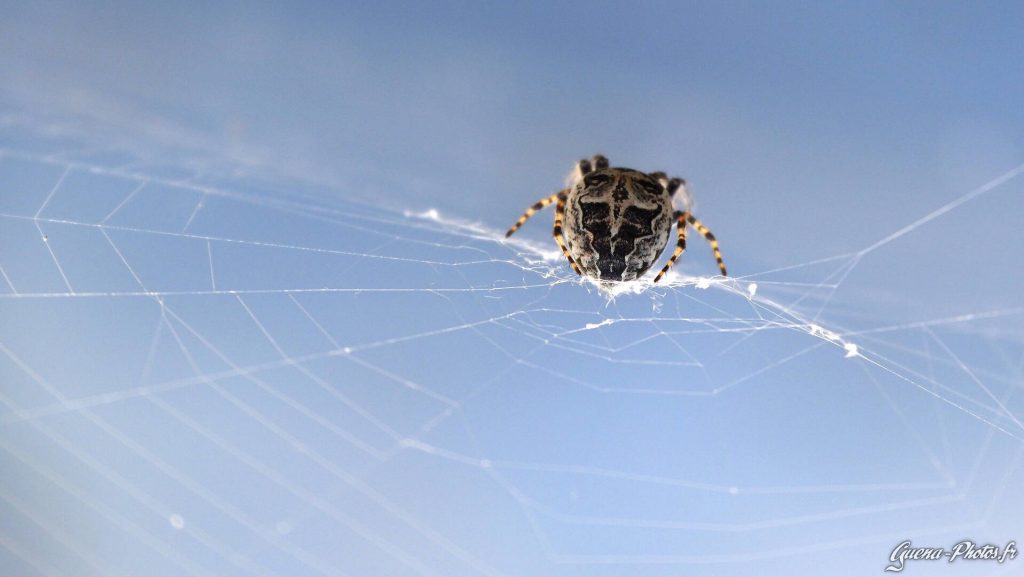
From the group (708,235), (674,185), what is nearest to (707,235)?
(708,235)

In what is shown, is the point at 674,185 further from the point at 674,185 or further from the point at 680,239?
the point at 680,239

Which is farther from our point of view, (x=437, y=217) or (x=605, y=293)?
(x=437, y=217)

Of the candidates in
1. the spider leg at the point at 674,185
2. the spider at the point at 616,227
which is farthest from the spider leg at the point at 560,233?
the spider leg at the point at 674,185

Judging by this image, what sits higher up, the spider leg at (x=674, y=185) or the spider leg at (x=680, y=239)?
the spider leg at (x=674, y=185)

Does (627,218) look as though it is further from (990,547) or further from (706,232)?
(990,547)

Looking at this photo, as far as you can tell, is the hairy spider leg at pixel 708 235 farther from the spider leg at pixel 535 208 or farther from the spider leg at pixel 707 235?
the spider leg at pixel 535 208

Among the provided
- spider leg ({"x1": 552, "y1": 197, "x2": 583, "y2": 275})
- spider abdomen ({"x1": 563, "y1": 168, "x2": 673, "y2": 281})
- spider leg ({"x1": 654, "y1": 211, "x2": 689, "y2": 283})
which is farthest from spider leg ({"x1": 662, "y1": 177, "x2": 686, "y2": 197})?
spider leg ({"x1": 552, "y1": 197, "x2": 583, "y2": 275})

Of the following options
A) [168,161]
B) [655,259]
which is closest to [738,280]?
[655,259]
